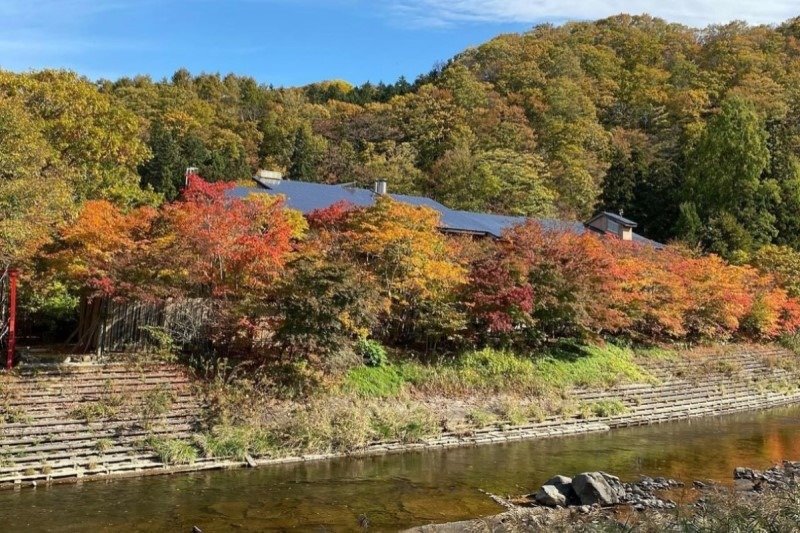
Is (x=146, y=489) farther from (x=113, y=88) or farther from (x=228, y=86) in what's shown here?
(x=228, y=86)

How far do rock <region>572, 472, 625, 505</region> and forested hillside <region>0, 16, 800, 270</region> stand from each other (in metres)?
18.5

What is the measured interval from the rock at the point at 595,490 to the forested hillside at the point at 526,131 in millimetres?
18504

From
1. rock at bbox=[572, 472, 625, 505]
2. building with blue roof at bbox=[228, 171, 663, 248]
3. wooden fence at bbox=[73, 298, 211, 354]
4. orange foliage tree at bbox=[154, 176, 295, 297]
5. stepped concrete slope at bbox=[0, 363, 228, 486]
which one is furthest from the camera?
building with blue roof at bbox=[228, 171, 663, 248]

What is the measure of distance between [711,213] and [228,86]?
155 feet

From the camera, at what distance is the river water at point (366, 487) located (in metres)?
11.9

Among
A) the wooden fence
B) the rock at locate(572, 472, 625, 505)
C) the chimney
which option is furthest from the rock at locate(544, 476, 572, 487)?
the chimney

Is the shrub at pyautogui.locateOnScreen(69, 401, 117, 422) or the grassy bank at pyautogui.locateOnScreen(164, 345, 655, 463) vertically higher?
the shrub at pyautogui.locateOnScreen(69, 401, 117, 422)

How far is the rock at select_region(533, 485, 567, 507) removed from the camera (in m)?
13.2

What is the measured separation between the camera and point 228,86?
6931cm

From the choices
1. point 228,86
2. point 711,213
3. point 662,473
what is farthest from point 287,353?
point 228,86

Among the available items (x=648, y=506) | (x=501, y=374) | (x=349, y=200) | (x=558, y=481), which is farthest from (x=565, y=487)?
(x=349, y=200)

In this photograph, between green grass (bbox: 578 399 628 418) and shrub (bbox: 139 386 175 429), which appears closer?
shrub (bbox: 139 386 175 429)

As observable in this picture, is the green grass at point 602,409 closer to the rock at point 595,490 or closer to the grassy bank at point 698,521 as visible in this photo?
the rock at point 595,490

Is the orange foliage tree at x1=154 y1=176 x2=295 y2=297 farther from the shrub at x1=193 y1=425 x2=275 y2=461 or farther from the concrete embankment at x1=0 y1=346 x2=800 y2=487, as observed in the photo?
the shrub at x1=193 y1=425 x2=275 y2=461
